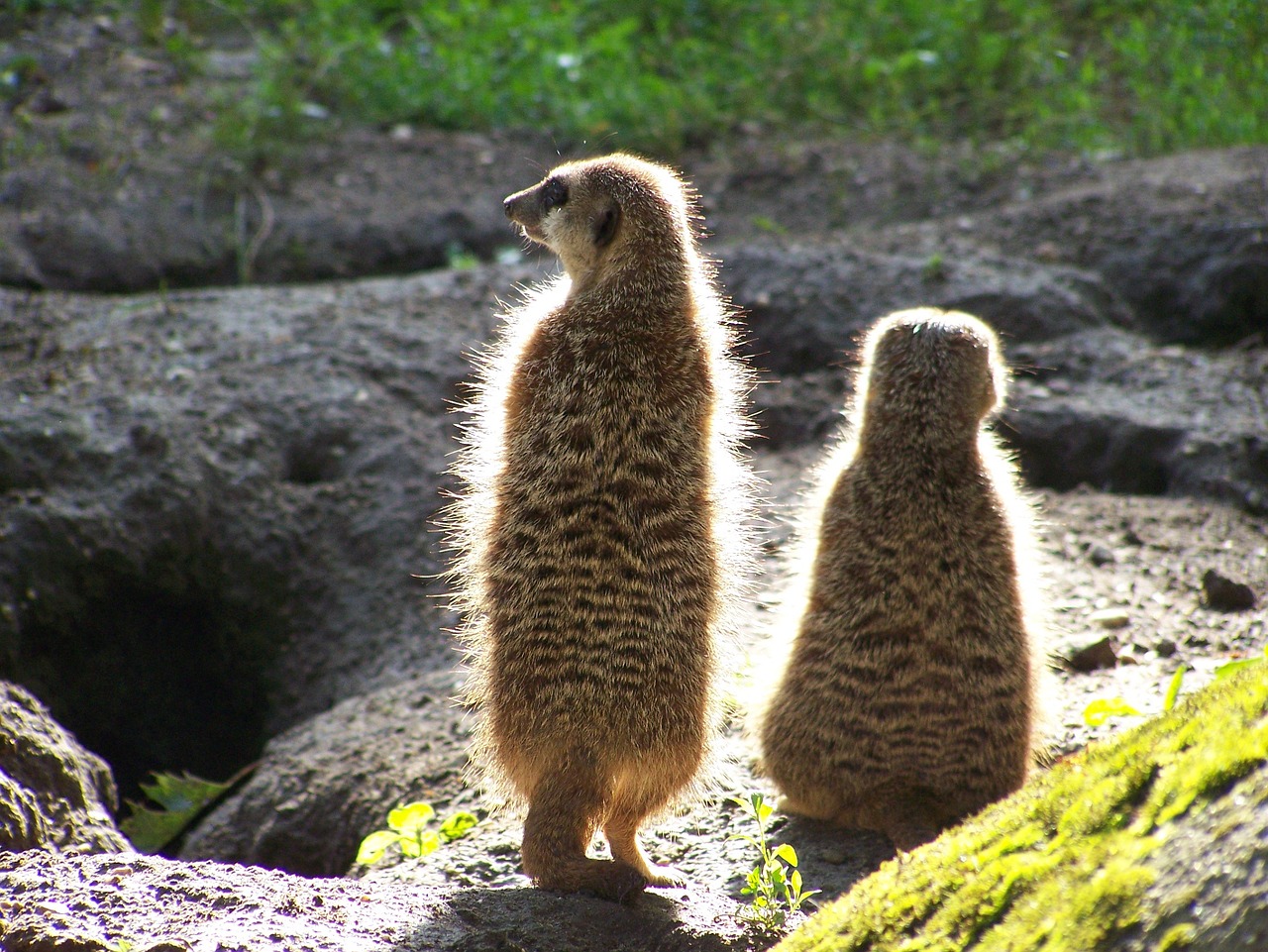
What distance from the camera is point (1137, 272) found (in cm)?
645

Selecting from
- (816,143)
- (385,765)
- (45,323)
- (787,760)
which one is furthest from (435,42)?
(787,760)

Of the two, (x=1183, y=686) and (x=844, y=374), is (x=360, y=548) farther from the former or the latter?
(x=1183, y=686)

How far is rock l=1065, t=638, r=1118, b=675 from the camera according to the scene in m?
4.07

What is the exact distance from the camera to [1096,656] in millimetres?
4074

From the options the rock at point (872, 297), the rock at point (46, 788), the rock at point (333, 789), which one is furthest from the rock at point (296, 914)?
the rock at point (872, 297)

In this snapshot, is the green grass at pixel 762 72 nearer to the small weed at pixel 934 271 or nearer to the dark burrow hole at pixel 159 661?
the small weed at pixel 934 271

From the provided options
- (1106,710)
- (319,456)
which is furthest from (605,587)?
(319,456)

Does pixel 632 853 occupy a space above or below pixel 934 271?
below

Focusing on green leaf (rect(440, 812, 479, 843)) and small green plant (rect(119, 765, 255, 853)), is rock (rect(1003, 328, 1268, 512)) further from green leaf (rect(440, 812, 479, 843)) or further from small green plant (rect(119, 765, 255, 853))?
small green plant (rect(119, 765, 255, 853))

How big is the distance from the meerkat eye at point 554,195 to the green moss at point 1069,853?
2.14 m

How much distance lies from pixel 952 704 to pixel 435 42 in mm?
7810

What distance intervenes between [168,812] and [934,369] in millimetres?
3076

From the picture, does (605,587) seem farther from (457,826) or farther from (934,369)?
(934,369)

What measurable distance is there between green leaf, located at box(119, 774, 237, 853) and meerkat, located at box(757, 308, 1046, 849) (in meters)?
2.13
